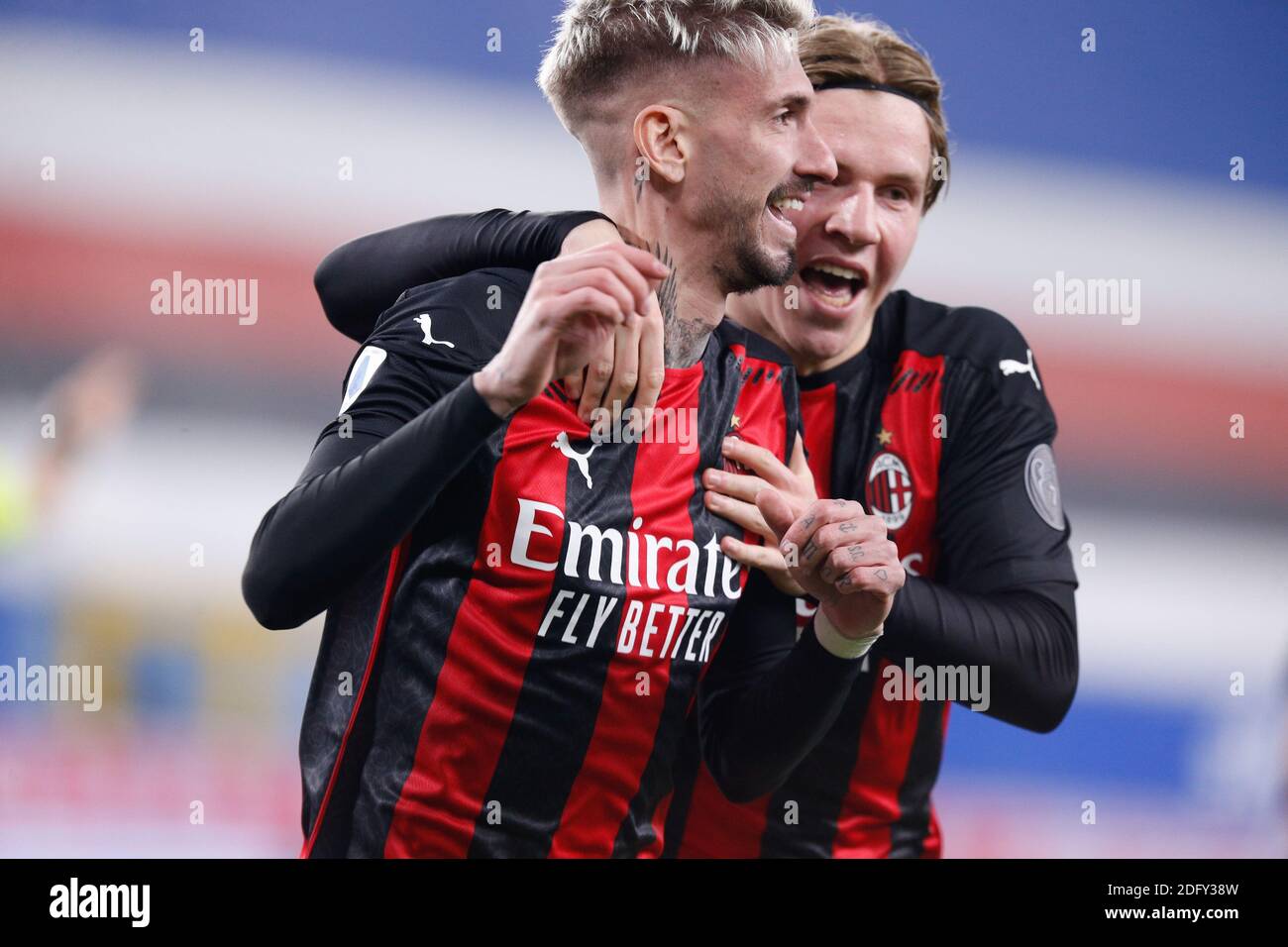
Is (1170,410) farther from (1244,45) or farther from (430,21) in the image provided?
(430,21)

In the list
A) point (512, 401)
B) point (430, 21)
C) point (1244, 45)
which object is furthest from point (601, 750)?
point (1244, 45)

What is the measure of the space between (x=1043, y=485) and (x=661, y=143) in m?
0.77

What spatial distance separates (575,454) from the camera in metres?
1.42

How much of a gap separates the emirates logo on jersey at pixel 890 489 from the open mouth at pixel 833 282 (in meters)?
0.25

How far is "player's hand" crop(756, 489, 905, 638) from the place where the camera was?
1.37 m

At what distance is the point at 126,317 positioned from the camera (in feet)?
7.86

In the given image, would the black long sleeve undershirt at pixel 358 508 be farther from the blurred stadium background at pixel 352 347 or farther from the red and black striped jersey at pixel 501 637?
the blurred stadium background at pixel 352 347

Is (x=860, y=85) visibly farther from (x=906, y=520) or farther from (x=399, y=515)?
(x=399, y=515)

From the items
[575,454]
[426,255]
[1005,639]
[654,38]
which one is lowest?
[1005,639]

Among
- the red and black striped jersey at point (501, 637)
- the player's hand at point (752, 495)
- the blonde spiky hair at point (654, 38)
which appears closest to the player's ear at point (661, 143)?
the blonde spiky hair at point (654, 38)

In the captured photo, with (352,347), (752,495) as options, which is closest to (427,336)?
(752,495)

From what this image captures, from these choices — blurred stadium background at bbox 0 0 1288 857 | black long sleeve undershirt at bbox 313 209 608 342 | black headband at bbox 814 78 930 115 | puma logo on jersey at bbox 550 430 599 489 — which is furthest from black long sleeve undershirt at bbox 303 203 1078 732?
blurred stadium background at bbox 0 0 1288 857

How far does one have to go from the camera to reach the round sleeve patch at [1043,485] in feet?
5.91

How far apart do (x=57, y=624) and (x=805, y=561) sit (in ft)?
Result: 5.10
